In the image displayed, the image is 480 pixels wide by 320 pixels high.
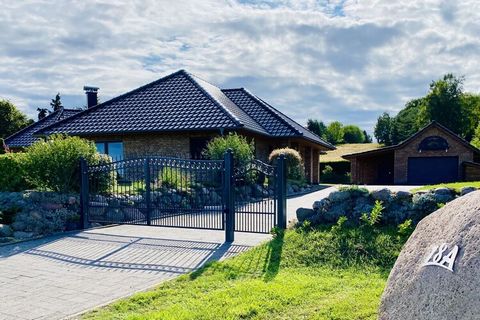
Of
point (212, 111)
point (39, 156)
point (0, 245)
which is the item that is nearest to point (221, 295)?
point (0, 245)

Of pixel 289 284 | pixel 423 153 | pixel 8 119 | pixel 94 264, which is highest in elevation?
pixel 8 119

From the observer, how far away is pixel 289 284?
19.0 ft

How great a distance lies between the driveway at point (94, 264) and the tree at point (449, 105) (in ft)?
159

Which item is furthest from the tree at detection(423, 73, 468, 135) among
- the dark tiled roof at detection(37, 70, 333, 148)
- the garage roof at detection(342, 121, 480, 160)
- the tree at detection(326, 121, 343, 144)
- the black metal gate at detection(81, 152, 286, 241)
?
the black metal gate at detection(81, 152, 286, 241)

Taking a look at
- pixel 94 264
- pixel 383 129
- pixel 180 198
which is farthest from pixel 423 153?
pixel 383 129

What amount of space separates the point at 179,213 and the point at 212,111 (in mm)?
10571

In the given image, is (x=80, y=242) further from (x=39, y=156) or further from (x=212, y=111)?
(x=212, y=111)

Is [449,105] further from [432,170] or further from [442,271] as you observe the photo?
[442,271]

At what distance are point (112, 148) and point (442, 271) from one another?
68.5ft

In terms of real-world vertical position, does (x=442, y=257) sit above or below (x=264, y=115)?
below

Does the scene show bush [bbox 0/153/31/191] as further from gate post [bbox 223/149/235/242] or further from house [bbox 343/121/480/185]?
house [bbox 343/121/480/185]

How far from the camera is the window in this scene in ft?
103

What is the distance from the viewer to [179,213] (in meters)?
10.5

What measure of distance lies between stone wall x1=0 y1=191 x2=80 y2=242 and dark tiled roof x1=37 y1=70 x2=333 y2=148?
886 centimetres
